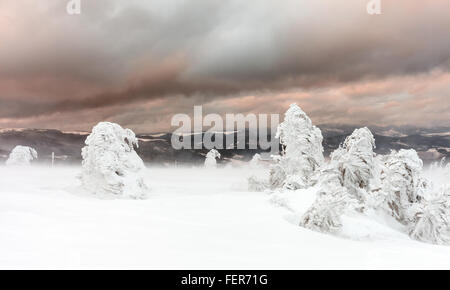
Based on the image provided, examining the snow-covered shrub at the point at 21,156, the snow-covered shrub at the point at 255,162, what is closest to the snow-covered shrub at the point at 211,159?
the snow-covered shrub at the point at 255,162

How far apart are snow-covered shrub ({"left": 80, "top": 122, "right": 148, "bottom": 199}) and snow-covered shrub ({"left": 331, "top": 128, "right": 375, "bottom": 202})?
12.9 metres

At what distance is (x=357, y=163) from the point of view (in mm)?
16969


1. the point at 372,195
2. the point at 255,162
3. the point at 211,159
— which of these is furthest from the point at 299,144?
the point at 211,159

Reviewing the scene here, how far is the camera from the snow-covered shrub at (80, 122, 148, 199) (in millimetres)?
20828

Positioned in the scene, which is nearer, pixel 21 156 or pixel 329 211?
pixel 329 211

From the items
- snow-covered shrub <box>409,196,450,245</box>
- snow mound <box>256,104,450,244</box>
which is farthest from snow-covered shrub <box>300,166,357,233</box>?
snow-covered shrub <box>409,196,450,245</box>

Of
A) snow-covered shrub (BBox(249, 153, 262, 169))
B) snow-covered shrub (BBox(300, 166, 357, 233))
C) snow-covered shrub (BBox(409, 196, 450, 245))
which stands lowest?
snow-covered shrub (BBox(409, 196, 450, 245))

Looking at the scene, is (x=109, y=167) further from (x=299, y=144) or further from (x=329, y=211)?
(x=329, y=211)

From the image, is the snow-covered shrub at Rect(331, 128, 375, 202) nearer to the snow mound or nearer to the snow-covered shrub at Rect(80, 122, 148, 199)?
the snow mound

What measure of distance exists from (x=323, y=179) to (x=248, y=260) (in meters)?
8.35

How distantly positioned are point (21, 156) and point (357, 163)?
2261 inches

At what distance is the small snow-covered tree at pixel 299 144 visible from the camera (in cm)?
2485

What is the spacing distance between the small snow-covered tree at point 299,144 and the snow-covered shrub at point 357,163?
7245mm
